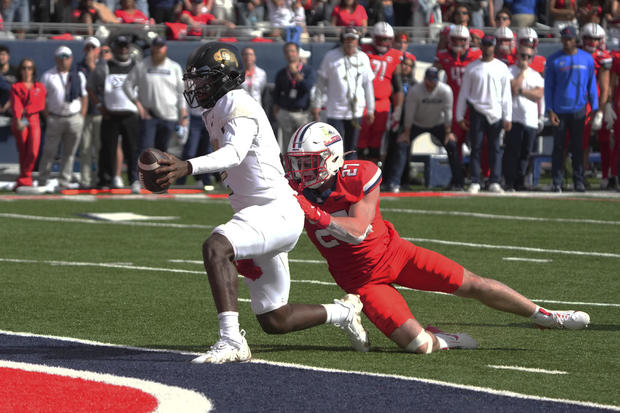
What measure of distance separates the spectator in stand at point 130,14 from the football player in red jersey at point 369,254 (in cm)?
1442

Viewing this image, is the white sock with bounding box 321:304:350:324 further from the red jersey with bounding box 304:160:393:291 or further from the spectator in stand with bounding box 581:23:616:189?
the spectator in stand with bounding box 581:23:616:189

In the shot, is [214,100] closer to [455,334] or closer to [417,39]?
[455,334]

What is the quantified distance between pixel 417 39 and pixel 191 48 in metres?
3.77

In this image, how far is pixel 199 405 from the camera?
514 centimetres

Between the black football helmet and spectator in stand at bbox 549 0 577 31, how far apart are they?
16.6m

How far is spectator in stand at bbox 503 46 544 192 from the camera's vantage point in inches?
676

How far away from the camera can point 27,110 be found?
1675cm

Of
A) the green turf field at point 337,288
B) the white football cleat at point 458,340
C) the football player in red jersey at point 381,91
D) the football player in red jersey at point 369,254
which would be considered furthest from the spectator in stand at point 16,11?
the white football cleat at point 458,340

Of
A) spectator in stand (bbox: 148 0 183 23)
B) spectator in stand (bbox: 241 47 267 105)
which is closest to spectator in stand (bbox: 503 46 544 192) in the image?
spectator in stand (bbox: 241 47 267 105)

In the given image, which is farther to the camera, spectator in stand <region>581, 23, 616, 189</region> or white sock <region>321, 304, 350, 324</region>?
spectator in stand <region>581, 23, 616, 189</region>

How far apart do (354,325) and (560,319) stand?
122 cm

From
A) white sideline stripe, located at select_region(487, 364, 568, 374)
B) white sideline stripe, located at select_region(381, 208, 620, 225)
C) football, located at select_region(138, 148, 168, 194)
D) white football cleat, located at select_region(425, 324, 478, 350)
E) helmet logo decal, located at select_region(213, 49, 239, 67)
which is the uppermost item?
helmet logo decal, located at select_region(213, 49, 239, 67)

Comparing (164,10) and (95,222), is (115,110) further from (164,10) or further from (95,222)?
(164,10)

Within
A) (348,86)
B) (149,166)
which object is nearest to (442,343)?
(149,166)
